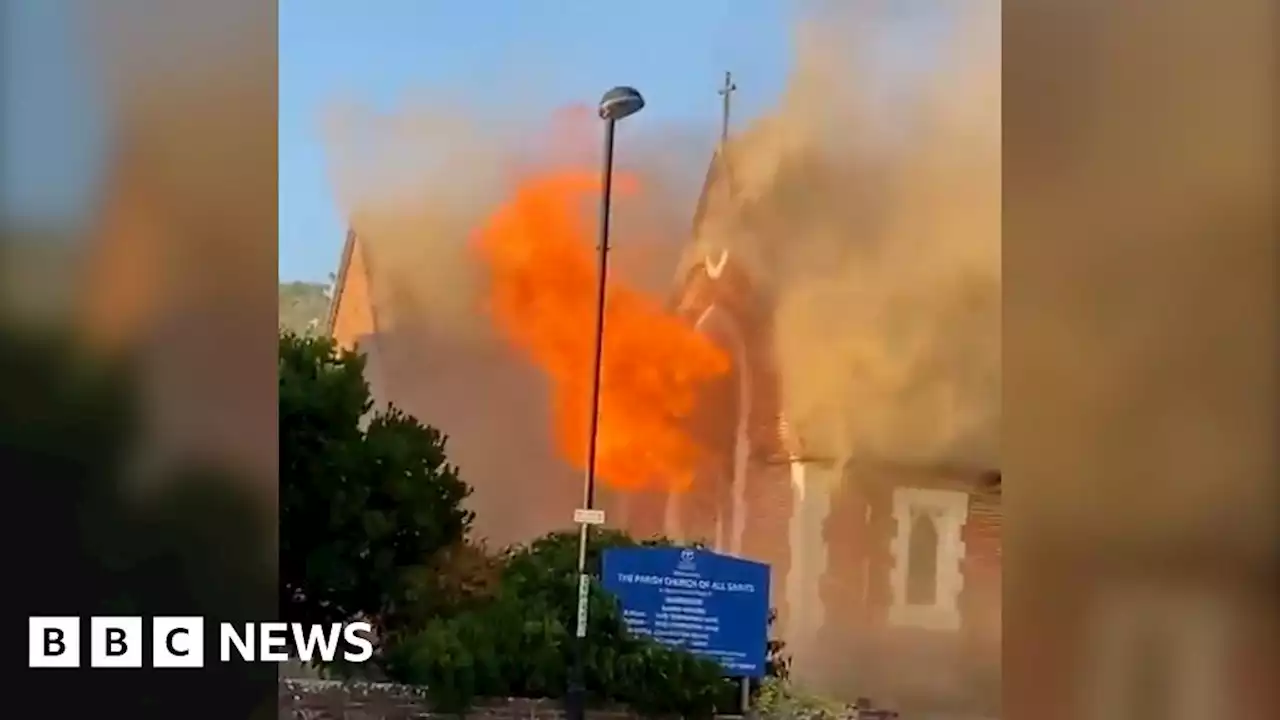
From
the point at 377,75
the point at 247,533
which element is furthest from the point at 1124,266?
the point at 247,533

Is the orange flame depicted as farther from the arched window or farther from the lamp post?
the arched window

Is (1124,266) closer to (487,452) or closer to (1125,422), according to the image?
(1125,422)

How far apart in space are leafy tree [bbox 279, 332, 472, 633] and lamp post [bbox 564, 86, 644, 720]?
24 centimetres

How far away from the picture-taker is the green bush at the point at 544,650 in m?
2.86

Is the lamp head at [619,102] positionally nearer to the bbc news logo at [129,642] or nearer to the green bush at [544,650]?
the green bush at [544,650]

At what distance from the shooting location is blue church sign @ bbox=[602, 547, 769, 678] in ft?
9.52

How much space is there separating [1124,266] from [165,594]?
6.14ft

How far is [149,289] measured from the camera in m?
2.64

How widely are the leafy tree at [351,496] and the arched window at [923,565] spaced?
2.88ft

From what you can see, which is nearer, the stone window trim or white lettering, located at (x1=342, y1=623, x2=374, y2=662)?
white lettering, located at (x1=342, y1=623, x2=374, y2=662)

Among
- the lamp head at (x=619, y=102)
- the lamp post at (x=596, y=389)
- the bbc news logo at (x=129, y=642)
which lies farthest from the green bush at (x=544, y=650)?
the lamp head at (x=619, y=102)

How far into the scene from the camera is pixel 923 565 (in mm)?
2938

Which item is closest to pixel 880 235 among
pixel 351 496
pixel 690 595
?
pixel 690 595

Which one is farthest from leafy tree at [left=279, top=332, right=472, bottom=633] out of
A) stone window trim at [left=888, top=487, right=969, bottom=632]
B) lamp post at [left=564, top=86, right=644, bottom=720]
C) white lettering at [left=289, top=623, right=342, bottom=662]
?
stone window trim at [left=888, top=487, right=969, bottom=632]
